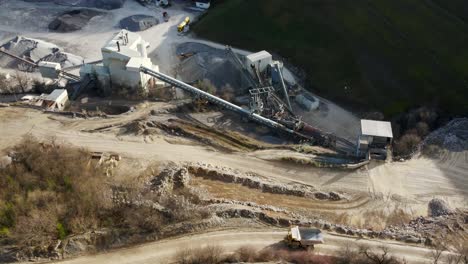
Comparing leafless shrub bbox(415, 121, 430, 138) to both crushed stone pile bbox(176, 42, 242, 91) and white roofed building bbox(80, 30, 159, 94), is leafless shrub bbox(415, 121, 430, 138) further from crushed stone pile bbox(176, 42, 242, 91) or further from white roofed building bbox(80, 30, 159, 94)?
white roofed building bbox(80, 30, 159, 94)

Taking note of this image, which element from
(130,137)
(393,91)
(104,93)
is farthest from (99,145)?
(393,91)

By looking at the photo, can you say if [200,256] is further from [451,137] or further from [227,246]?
[451,137]

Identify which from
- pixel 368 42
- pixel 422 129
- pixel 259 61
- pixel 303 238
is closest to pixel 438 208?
pixel 422 129

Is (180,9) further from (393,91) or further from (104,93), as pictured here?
(393,91)

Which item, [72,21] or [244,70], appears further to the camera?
[72,21]

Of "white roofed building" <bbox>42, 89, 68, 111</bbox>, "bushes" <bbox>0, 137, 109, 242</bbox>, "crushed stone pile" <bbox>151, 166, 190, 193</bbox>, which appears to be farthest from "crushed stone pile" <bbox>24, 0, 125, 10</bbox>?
"crushed stone pile" <bbox>151, 166, 190, 193</bbox>

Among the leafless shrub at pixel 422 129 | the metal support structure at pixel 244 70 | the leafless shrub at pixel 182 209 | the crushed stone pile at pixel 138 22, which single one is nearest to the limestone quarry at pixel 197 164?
the leafless shrub at pixel 182 209

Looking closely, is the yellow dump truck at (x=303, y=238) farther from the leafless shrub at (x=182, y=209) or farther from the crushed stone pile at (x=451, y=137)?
the crushed stone pile at (x=451, y=137)

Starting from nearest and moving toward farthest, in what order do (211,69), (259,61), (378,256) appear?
(378,256) → (259,61) → (211,69)
